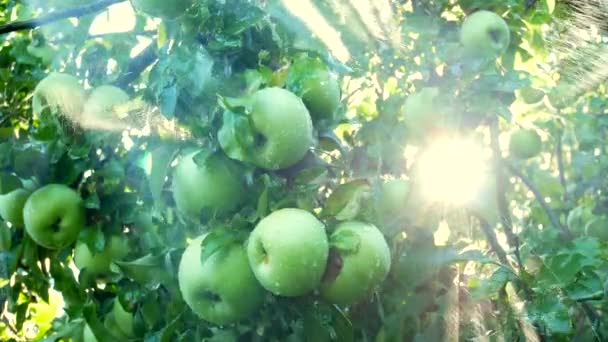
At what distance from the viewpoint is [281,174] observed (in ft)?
4.46

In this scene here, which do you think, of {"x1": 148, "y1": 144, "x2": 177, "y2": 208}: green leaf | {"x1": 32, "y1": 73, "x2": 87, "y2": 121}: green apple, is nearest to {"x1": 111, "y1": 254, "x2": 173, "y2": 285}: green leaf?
{"x1": 148, "y1": 144, "x2": 177, "y2": 208}: green leaf

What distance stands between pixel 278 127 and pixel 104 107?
1.98 feet

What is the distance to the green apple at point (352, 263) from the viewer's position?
126 centimetres

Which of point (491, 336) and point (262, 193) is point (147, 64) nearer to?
point (262, 193)

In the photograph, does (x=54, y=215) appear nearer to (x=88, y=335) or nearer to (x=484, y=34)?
(x=88, y=335)

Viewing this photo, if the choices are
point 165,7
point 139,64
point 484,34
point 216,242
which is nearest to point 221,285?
point 216,242

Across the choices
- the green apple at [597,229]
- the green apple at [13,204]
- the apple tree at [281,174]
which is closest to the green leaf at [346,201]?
the apple tree at [281,174]

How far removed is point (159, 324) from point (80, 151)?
0.41m

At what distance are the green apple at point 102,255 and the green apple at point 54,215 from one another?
54mm

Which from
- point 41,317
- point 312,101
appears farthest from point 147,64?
point 41,317

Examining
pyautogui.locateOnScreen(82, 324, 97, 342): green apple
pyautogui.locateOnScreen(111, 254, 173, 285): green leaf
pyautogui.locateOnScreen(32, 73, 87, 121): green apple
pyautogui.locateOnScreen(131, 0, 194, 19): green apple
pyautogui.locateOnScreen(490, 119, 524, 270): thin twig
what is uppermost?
pyautogui.locateOnScreen(131, 0, 194, 19): green apple

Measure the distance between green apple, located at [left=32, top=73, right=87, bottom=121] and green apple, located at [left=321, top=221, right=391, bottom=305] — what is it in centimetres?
78

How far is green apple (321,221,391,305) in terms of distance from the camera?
126 centimetres

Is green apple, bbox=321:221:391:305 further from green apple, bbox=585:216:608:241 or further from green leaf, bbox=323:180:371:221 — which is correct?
green apple, bbox=585:216:608:241
